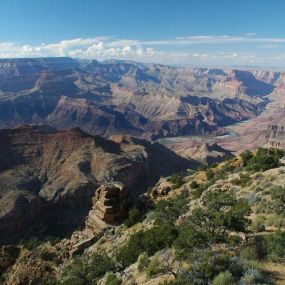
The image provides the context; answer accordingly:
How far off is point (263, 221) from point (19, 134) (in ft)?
424

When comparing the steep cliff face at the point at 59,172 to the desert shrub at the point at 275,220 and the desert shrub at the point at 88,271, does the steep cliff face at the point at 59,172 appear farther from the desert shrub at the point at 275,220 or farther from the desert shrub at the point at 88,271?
the desert shrub at the point at 275,220

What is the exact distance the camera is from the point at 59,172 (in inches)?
5054

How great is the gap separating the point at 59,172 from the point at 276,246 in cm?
11313

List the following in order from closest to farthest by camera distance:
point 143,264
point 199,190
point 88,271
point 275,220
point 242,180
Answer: point 143,264
point 275,220
point 88,271
point 242,180
point 199,190

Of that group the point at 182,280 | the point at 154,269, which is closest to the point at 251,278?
the point at 182,280

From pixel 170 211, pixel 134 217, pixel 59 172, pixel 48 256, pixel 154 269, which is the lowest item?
pixel 59 172

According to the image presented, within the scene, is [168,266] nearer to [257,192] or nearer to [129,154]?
[257,192]

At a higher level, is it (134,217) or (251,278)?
(251,278)

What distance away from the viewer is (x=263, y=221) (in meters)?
27.1

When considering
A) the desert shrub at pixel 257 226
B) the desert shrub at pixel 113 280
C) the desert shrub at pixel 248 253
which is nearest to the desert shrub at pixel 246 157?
the desert shrub at pixel 257 226

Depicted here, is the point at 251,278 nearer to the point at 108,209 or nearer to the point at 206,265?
the point at 206,265

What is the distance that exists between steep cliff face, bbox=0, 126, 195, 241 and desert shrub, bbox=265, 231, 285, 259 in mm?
80894

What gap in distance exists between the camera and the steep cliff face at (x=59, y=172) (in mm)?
101500

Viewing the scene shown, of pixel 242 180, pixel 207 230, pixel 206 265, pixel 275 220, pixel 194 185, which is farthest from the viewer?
pixel 194 185
